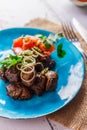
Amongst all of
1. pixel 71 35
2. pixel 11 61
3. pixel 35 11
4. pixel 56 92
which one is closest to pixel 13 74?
pixel 11 61

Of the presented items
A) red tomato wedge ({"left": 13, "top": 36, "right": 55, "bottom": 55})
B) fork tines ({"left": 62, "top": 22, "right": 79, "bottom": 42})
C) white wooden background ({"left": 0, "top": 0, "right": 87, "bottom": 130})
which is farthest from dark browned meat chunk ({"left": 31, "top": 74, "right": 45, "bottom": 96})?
white wooden background ({"left": 0, "top": 0, "right": 87, "bottom": 130})

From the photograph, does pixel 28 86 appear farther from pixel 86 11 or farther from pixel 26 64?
pixel 86 11

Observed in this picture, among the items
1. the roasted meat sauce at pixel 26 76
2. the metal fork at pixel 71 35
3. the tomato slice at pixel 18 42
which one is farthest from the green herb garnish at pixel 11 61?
the metal fork at pixel 71 35

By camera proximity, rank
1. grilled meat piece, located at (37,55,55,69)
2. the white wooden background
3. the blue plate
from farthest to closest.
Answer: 1. the white wooden background
2. grilled meat piece, located at (37,55,55,69)
3. the blue plate

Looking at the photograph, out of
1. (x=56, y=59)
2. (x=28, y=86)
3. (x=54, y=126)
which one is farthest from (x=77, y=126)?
(x=56, y=59)

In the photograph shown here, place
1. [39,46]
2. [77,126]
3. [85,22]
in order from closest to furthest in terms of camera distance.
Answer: [77,126], [39,46], [85,22]

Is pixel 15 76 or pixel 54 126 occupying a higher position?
pixel 15 76

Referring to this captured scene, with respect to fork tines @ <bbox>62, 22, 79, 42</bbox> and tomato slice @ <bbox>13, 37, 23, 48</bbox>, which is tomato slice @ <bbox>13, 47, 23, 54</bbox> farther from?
fork tines @ <bbox>62, 22, 79, 42</bbox>
